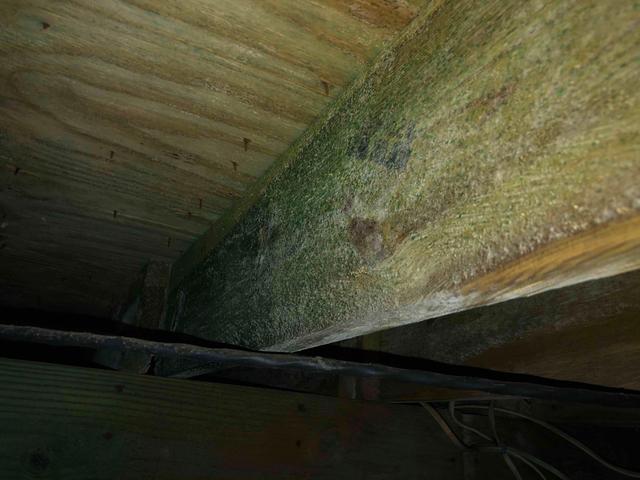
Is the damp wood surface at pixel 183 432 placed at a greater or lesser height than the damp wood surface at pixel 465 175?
lesser

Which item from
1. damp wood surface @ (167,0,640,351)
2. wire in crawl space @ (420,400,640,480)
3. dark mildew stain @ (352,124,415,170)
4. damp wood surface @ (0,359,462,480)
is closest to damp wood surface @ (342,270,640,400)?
wire in crawl space @ (420,400,640,480)

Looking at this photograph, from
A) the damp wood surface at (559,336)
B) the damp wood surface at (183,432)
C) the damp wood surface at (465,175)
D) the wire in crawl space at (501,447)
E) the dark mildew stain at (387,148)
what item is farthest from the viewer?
the wire in crawl space at (501,447)

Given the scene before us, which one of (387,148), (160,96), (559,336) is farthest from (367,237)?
(559,336)

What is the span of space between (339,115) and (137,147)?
514 millimetres

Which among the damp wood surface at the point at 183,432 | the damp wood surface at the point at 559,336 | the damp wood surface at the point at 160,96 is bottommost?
the damp wood surface at the point at 183,432

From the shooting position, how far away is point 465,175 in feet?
2.04

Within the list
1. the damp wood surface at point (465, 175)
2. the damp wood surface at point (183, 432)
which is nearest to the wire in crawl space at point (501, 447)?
the damp wood surface at point (183, 432)

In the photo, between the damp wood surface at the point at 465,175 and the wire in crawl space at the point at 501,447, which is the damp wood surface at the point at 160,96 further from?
the wire in crawl space at the point at 501,447

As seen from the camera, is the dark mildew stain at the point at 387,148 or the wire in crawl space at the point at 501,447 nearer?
the dark mildew stain at the point at 387,148

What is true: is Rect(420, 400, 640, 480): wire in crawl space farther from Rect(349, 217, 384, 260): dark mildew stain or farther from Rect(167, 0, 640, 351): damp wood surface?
Rect(349, 217, 384, 260): dark mildew stain

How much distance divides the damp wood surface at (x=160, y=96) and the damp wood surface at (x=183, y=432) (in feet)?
1.68

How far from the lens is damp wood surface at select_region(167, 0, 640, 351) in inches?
18.5

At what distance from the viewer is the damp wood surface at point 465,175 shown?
0.47 metres

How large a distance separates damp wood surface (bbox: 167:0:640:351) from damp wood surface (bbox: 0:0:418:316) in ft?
0.27
